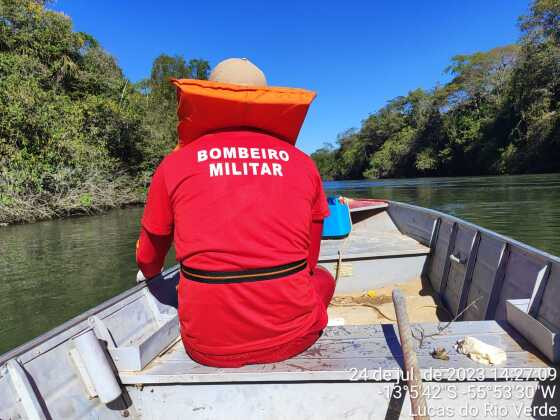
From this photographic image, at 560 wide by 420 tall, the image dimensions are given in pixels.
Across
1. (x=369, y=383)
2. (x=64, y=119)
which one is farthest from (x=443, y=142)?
(x=369, y=383)

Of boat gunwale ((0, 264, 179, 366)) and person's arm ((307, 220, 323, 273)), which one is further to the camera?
→ person's arm ((307, 220, 323, 273))

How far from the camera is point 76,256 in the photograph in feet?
26.9

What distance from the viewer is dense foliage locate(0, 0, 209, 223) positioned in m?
14.2

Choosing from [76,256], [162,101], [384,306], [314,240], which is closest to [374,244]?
[384,306]

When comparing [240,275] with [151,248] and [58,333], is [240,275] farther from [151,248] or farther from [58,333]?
[58,333]

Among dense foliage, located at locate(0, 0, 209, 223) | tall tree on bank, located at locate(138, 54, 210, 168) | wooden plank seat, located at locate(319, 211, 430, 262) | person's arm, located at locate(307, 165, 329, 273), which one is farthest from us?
tall tree on bank, located at locate(138, 54, 210, 168)

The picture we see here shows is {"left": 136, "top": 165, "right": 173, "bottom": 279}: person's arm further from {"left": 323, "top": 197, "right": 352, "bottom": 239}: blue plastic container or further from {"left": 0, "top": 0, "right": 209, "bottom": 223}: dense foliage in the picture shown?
{"left": 0, "top": 0, "right": 209, "bottom": 223}: dense foliage

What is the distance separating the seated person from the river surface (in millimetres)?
3712

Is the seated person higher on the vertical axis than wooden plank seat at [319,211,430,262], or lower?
higher

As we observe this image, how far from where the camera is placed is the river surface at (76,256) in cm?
504

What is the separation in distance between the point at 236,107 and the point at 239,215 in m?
0.42

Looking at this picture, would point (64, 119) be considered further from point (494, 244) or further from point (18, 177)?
point (494, 244)

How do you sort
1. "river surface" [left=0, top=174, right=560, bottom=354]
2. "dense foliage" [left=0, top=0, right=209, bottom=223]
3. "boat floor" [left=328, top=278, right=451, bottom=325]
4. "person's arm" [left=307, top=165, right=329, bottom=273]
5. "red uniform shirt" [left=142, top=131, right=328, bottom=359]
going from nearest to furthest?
"red uniform shirt" [left=142, top=131, right=328, bottom=359], "person's arm" [left=307, top=165, right=329, bottom=273], "boat floor" [left=328, top=278, right=451, bottom=325], "river surface" [left=0, top=174, right=560, bottom=354], "dense foliage" [left=0, top=0, right=209, bottom=223]

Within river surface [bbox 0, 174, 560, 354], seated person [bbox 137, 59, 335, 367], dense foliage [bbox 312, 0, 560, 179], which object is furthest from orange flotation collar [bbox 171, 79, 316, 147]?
dense foliage [bbox 312, 0, 560, 179]
